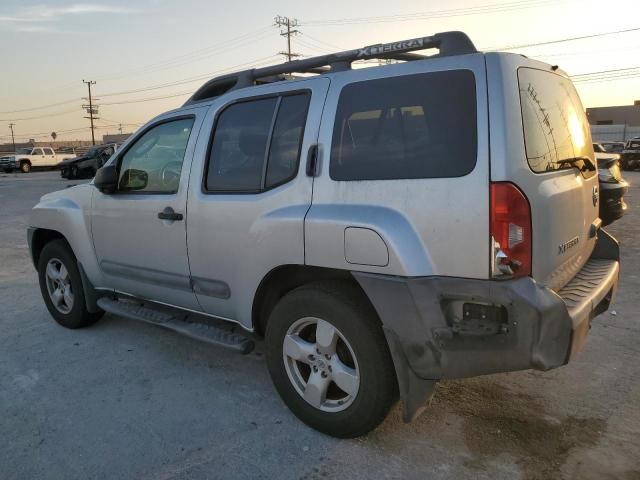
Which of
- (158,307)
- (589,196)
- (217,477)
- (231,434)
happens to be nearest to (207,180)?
A: (158,307)

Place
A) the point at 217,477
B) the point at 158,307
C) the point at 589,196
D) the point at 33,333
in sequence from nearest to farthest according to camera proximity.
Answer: the point at 217,477
the point at 589,196
the point at 158,307
the point at 33,333

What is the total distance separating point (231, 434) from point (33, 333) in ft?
9.10

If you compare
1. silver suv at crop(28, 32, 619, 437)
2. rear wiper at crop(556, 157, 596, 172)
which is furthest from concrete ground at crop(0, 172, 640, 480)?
rear wiper at crop(556, 157, 596, 172)

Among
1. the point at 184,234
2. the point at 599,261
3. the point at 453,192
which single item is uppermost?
the point at 453,192

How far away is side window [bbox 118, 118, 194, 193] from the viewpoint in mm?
3771

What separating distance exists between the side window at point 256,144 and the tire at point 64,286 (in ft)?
6.59

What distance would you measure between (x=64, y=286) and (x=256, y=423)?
8.92ft

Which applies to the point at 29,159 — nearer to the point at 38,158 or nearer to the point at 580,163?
the point at 38,158

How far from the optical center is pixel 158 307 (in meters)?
4.18

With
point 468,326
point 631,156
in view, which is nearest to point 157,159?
point 468,326

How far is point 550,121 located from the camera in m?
2.78

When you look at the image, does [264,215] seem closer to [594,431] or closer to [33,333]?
[594,431]

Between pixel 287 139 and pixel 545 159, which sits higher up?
pixel 287 139

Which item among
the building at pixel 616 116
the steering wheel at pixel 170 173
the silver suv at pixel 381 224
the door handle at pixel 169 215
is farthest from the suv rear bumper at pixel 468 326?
the building at pixel 616 116
